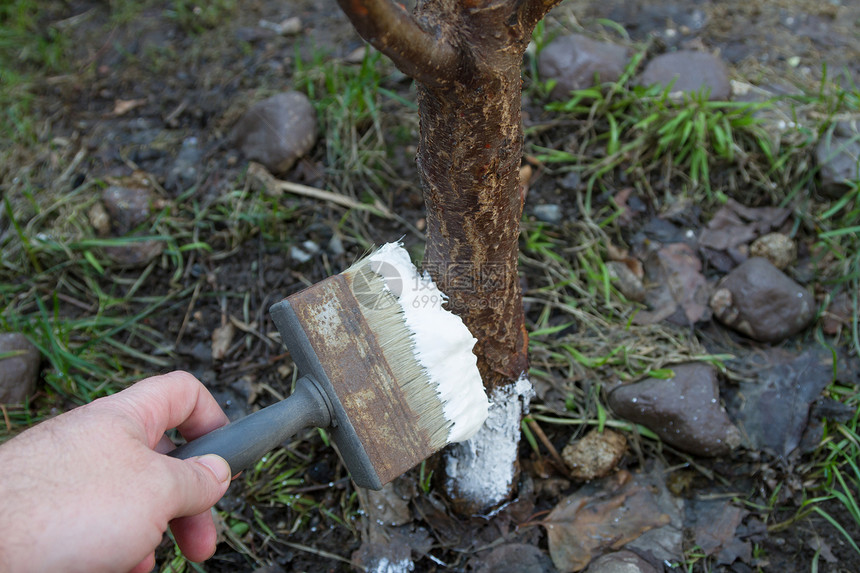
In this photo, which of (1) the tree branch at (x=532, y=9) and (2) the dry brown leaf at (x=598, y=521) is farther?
(2) the dry brown leaf at (x=598, y=521)

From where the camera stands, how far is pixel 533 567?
1.85 meters

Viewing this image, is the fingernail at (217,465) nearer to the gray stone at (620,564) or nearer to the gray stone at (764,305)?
the gray stone at (620,564)

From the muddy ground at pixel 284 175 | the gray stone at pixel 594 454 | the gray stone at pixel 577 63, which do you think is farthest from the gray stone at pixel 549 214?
the gray stone at pixel 594 454

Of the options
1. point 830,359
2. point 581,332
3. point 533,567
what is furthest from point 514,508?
point 830,359

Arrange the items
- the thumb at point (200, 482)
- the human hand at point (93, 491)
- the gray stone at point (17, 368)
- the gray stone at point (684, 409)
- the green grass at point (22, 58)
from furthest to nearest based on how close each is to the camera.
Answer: the green grass at point (22, 58) → the gray stone at point (17, 368) → the gray stone at point (684, 409) → the thumb at point (200, 482) → the human hand at point (93, 491)

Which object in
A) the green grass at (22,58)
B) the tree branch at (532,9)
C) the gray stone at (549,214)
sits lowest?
the gray stone at (549,214)

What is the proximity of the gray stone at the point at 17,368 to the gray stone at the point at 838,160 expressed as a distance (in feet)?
10.3

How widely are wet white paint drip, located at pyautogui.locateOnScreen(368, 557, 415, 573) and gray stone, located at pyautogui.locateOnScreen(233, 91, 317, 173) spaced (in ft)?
5.43

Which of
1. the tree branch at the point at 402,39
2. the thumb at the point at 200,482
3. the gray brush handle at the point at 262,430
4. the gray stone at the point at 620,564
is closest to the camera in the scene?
the tree branch at the point at 402,39

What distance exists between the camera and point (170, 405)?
4.75 ft

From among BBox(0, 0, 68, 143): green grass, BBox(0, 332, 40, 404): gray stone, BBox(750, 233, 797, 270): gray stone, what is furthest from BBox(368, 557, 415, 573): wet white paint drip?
BBox(0, 0, 68, 143): green grass

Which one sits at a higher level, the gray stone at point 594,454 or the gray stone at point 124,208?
the gray stone at point 124,208

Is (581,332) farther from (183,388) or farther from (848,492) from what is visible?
(183,388)

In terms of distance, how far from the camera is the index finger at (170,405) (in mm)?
1366
